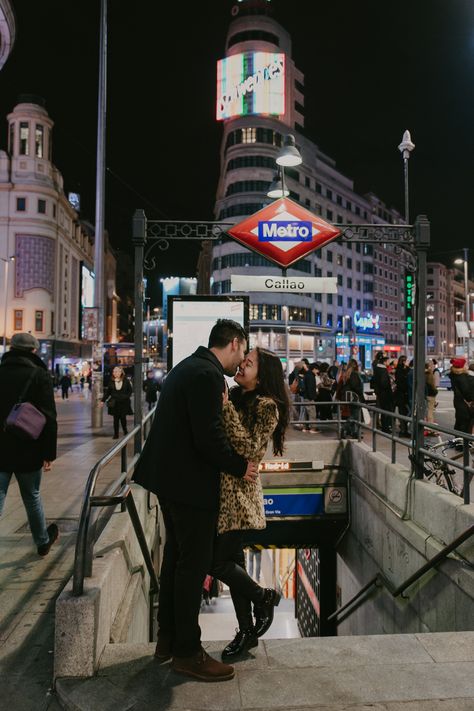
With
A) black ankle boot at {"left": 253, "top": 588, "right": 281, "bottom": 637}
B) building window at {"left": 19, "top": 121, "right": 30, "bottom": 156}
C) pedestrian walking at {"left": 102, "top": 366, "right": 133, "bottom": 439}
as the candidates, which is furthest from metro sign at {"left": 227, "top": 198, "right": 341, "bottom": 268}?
building window at {"left": 19, "top": 121, "right": 30, "bottom": 156}

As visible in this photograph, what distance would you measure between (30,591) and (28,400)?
62.6 inches

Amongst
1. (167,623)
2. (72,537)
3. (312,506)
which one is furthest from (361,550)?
(167,623)

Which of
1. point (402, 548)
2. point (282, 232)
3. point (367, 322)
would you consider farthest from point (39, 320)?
point (402, 548)

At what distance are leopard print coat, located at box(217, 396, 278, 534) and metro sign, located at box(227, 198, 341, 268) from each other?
4.45 m

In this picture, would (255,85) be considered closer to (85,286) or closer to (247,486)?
(85,286)

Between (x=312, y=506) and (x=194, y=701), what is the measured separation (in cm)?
902

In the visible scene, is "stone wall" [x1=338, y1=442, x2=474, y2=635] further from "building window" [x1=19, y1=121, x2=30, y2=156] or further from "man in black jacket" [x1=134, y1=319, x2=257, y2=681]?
"building window" [x1=19, y1=121, x2=30, y2=156]

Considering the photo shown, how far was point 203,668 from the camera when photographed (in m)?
2.98

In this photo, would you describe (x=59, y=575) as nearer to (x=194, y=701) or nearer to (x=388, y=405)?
(x=194, y=701)

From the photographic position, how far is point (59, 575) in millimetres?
4559

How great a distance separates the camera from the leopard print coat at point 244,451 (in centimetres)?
318

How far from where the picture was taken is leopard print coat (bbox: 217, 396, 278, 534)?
318 centimetres

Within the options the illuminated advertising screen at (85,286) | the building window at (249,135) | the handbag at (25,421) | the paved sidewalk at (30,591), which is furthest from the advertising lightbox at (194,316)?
the illuminated advertising screen at (85,286)

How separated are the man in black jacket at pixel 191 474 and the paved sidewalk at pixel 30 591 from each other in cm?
81
